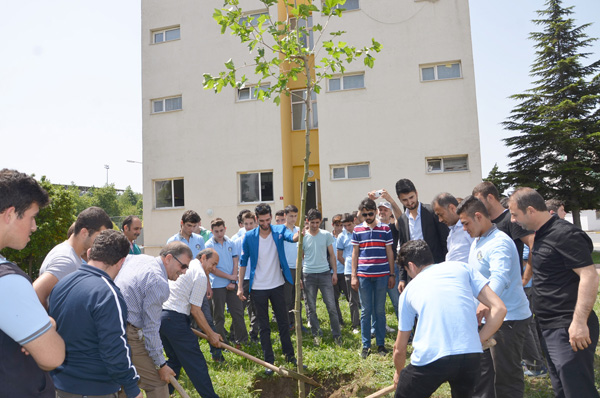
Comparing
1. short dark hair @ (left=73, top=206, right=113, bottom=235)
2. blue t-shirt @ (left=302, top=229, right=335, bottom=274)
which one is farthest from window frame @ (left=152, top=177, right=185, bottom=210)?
short dark hair @ (left=73, top=206, right=113, bottom=235)

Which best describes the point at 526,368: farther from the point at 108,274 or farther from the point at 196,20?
the point at 196,20

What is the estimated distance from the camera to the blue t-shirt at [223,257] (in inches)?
269

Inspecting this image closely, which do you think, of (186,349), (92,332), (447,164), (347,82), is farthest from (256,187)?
(92,332)

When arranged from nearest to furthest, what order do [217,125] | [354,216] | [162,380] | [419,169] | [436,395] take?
[162,380] < [436,395] < [354,216] < [419,169] < [217,125]

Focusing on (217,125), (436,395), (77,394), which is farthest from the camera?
(217,125)

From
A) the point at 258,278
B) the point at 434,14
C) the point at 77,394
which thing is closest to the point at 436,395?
the point at 258,278

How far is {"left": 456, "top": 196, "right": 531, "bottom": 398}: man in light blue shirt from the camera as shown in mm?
3361

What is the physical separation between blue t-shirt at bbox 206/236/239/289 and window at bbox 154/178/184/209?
953cm

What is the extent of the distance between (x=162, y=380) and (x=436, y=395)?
284 centimetres

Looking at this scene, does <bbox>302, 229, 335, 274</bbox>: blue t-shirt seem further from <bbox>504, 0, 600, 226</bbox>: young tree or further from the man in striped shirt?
<bbox>504, 0, 600, 226</bbox>: young tree

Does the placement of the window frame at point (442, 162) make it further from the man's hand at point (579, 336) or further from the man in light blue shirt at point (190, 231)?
the man's hand at point (579, 336)

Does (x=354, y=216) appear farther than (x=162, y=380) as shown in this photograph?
Yes

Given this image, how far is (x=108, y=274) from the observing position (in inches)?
109

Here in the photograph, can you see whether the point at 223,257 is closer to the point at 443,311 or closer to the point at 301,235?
the point at 301,235
